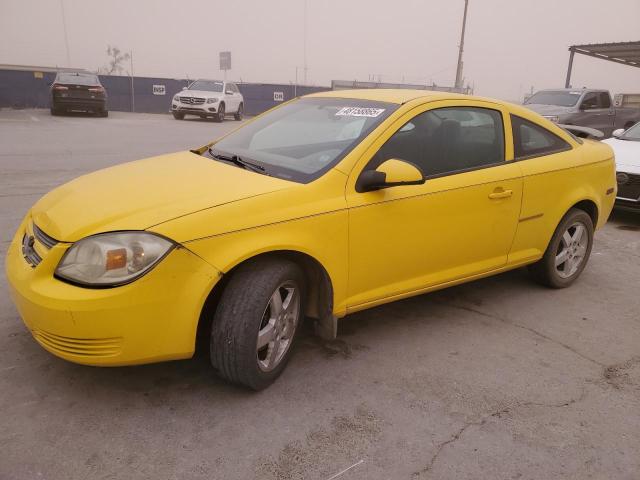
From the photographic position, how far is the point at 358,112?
345 centimetres

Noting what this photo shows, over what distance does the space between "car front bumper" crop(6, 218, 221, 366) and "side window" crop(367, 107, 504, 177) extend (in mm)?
1223

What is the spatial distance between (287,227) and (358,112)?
111 cm

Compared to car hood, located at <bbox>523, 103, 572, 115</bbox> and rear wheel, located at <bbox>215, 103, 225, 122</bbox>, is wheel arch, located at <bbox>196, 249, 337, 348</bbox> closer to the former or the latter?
car hood, located at <bbox>523, 103, 572, 115</bbox>

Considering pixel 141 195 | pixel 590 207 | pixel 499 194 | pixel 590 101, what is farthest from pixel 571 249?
pixel 590 101

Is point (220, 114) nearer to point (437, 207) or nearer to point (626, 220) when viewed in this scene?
point (626, 220)

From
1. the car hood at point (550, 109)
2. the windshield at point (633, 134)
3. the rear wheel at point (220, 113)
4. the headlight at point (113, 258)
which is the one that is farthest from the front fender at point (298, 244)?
the rear wheel at point (220, 113)

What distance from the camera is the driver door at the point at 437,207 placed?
3049 mm

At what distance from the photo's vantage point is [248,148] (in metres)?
3.59

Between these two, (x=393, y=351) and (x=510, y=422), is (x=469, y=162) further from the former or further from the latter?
(x=510, y=422)

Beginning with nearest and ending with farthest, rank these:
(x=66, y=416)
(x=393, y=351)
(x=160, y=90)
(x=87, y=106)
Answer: (x=66, y=416) → (x=393, y=351) → (x=87, y=106) → (x=160, y=90)

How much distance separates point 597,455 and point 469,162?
73.2 inches

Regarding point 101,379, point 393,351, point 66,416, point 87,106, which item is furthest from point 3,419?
point 87,106

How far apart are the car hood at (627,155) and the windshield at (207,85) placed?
56.6ft

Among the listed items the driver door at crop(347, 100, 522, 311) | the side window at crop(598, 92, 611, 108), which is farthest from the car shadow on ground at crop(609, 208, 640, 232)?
the side window at crop(598, 92, 611, 108)
